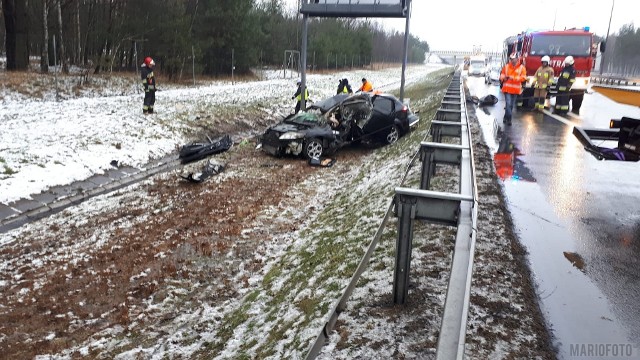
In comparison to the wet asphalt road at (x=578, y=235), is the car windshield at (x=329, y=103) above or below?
above

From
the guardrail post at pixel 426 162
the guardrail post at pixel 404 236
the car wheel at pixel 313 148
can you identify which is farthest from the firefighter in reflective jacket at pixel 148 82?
the guardrail post at pixel 404 236

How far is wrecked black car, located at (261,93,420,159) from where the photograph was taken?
1273 cm

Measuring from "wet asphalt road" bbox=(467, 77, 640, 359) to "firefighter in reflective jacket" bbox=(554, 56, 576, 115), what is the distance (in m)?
5.12

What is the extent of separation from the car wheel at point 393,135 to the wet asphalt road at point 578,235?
3943 mm

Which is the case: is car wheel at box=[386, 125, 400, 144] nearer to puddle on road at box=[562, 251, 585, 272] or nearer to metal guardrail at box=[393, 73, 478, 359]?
metal guardrail at box=[393, 73, 478, 359]

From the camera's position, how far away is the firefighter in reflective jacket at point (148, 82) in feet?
52.8

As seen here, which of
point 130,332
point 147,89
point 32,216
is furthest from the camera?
point 147,89

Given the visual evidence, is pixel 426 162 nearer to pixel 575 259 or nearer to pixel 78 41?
pixel 575 259

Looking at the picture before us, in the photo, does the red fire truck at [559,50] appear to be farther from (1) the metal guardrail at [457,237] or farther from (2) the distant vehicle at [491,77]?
(1) the metal guardrail at [457,237]

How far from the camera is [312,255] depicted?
6.53m

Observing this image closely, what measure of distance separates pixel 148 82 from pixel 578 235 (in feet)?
48.6

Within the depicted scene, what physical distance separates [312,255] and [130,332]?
8.10 feet

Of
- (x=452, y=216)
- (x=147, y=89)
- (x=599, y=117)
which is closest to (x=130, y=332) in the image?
(x=452, y=216)

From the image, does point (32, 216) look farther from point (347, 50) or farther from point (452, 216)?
point (347, 50)
